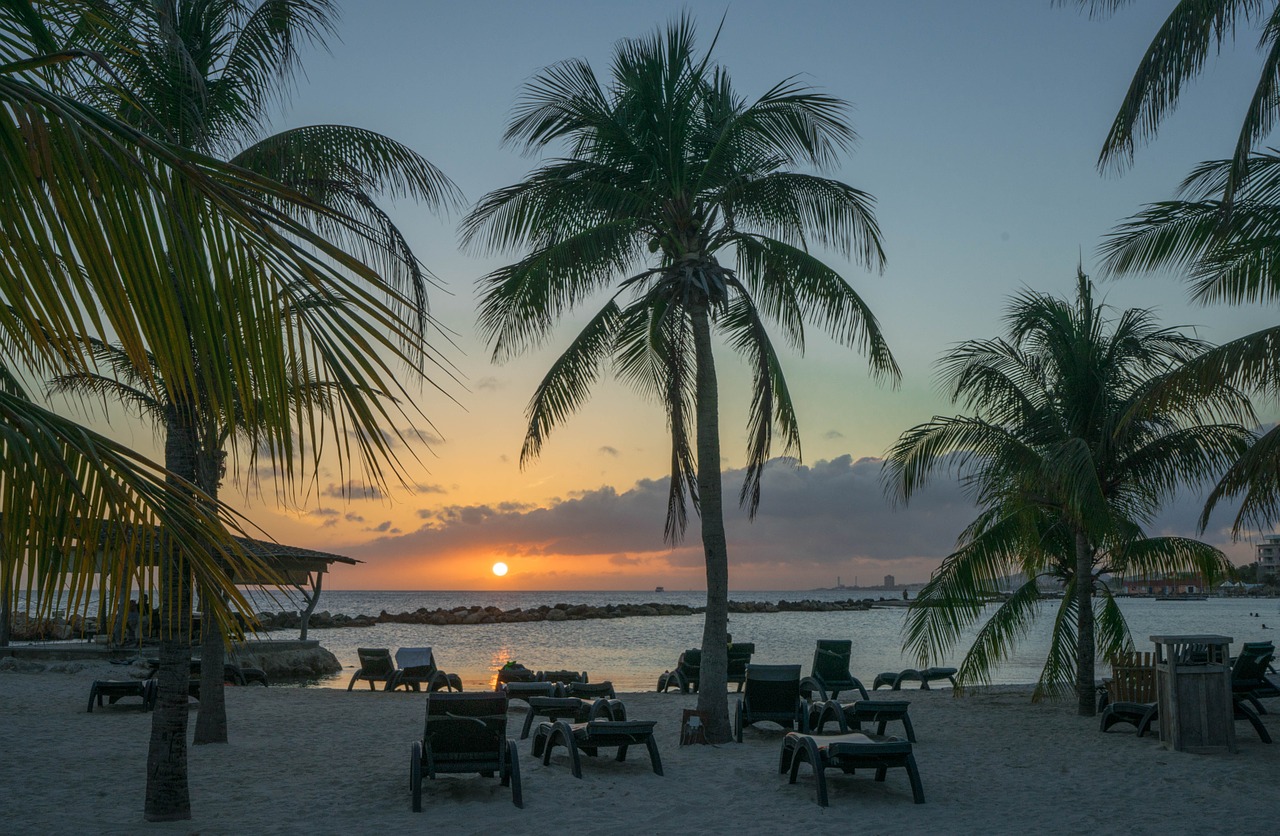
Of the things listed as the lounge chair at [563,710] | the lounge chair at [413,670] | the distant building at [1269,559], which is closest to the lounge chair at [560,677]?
the lounge chair at [413,670]

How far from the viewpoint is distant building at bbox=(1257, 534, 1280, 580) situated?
427 feet

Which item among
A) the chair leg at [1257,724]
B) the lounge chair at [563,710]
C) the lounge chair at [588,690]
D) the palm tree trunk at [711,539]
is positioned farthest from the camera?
the lounge chair at [588,690]

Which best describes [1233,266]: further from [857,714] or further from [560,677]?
[560,677]

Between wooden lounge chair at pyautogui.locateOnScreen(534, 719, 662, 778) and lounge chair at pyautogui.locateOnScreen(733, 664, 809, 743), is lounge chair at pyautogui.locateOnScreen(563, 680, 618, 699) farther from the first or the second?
wooden lounge chair at pyautogui.locateOnScreen(534, 719, 662, 778)

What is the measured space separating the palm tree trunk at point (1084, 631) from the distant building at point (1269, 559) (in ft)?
448

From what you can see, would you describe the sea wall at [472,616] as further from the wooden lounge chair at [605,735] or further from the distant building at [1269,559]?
the distant building at [1269,559]

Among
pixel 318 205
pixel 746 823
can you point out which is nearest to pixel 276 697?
pixel 746 823

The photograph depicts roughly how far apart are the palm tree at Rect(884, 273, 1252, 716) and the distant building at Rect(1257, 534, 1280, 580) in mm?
135940

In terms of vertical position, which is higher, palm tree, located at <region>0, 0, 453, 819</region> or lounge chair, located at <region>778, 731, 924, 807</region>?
palm tree, located at <region>0, 0, 453, 819</region>

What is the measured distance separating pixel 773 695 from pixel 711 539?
1847mm

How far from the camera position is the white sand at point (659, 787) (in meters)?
7.27

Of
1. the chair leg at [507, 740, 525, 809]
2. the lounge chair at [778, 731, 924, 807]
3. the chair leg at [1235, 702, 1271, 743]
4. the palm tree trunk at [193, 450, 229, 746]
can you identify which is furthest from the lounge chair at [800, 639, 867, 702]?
the palm tree trunk at [193, 450, 229, 746]

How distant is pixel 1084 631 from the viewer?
1296 cm

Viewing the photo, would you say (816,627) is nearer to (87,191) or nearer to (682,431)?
(682,431)
